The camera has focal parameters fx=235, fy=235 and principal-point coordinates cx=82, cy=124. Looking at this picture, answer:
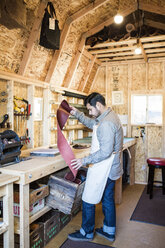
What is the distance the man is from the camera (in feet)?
8.74

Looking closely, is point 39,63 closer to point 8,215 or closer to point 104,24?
point 104,24

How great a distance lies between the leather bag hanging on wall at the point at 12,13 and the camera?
2.30 m

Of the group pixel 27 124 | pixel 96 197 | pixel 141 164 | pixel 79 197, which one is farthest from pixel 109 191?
pixel 141 164

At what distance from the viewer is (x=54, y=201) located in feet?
9.15

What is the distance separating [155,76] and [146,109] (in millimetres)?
766

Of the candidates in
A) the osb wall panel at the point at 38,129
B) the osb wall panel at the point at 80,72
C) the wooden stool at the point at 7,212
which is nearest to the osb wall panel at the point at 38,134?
the osb wall panel at the point at 38,129

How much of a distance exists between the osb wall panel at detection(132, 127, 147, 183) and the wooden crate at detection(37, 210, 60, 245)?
9.53ft

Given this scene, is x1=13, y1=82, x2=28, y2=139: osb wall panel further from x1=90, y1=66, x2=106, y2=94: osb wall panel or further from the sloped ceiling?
x1=90, y1=66, x2=106, y2=94: osb wall panel

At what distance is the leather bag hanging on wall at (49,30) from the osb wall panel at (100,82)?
259 cm

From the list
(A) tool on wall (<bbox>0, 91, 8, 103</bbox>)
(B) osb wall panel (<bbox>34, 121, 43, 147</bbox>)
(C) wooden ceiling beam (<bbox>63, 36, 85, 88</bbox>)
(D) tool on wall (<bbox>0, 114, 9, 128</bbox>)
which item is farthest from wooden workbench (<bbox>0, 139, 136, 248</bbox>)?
(C) wooden ceiling beam (<bbox>63, 36, 85, 88</bbox>)

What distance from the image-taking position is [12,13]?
2371 mm

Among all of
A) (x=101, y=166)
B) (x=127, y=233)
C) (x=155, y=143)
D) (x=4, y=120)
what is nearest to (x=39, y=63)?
(x=4, y=120)

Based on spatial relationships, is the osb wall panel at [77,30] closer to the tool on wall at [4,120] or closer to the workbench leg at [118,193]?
the tool on wall at [4,120]

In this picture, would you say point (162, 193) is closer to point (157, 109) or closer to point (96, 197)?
point (157, 109)
